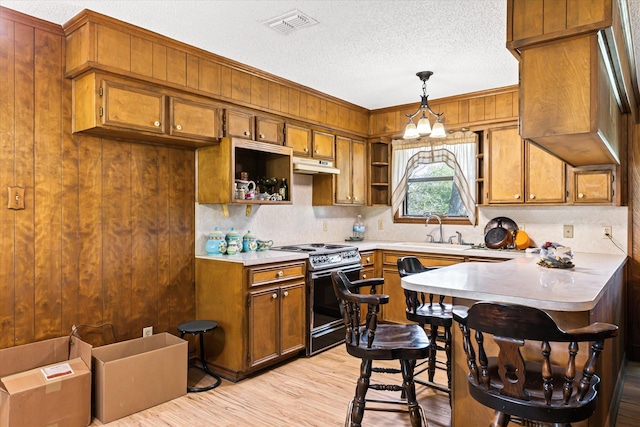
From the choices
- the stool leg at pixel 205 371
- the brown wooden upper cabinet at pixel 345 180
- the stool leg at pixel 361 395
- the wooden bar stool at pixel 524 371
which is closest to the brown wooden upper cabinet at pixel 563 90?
the wooden bar stool at pixel 524 371

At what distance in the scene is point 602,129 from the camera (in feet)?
7.23

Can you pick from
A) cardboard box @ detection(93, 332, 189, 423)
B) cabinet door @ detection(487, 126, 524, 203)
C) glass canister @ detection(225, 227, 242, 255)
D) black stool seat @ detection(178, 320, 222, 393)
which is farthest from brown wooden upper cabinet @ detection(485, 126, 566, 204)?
cardboard box @ detection(93, 332, 189, 423)

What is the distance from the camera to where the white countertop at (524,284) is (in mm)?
1745

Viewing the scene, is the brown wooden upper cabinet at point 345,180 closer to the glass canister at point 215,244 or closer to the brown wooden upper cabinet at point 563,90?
the glass canister at point 215,244

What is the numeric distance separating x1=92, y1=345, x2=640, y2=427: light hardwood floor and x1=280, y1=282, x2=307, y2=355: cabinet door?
8.7 inches

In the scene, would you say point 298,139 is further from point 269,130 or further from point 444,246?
point 444,246

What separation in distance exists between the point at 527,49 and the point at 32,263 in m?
3.13

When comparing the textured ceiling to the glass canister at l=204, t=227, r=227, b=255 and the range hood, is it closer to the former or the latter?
the range hood

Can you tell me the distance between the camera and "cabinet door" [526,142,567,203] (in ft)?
13.1

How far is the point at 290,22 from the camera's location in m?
2.76

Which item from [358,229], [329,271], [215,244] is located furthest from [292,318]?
[358,229]

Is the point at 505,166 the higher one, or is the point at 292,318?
the point at 505,166

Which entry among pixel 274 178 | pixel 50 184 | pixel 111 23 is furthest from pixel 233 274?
pixel 111 23

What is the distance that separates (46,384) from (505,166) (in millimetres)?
4174
